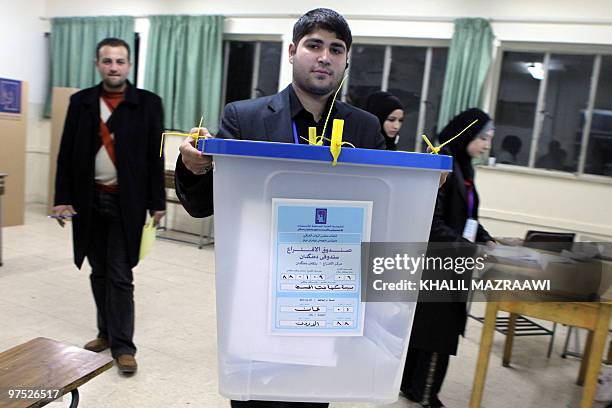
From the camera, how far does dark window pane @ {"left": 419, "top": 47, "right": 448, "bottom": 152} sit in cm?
470

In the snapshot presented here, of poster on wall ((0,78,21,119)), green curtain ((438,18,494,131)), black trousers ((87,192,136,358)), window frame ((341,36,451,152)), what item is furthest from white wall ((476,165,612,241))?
poster on wall ((0,78,21,119))

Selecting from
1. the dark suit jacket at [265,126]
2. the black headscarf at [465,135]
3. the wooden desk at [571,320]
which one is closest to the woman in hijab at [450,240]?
the black headscarf at [465,135]

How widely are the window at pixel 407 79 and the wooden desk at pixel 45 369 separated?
12.7ft

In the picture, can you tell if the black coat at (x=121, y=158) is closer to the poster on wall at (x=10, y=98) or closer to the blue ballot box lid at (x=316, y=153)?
the blue ballot box lid at (x=316, y=153)

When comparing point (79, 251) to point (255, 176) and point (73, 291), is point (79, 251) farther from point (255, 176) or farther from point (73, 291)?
point (255, 176)

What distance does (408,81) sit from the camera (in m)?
4.88

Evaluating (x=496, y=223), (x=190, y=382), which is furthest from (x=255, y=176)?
(x=496, y=223)

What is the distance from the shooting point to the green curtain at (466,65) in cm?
431

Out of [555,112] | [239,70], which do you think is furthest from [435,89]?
[239,70]

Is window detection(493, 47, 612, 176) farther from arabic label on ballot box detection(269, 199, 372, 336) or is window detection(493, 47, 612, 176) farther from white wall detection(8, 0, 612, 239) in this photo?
arabic label on ballot box detection(269, 199, 372, 336)

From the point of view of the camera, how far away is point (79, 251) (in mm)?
2236

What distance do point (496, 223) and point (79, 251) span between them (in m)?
3.52

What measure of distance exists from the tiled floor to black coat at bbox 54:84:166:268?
22.0 inches

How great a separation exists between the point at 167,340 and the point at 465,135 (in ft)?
6.04
